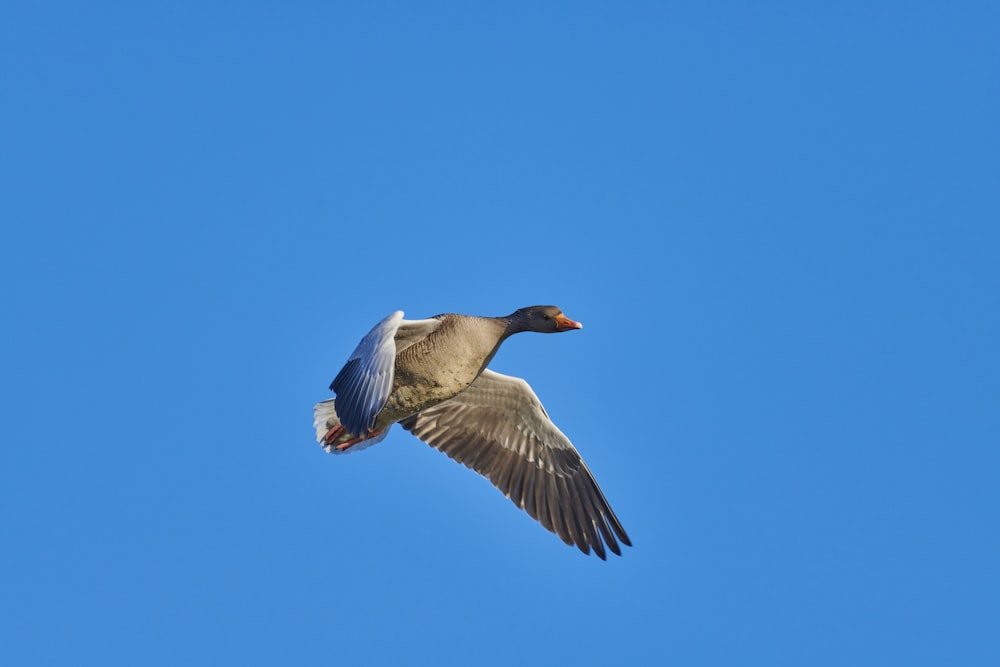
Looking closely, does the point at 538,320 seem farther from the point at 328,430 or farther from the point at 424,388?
the point at 328,430

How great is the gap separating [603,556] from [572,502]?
810mm

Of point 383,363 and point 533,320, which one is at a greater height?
point 533,320

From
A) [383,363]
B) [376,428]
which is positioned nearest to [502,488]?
[376,428]

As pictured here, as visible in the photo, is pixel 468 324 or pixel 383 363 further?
pixel 468 324

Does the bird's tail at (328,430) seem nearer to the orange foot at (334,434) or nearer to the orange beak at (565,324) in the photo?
the orange foot at (334,434)

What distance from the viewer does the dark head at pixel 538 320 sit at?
12.9 meters

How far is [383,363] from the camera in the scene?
36.3 ft

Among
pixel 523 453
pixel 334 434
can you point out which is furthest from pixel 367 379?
pixel 523 453

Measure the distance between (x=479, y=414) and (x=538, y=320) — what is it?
1.99 metres

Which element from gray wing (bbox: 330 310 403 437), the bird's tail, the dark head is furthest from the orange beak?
the bird's tail

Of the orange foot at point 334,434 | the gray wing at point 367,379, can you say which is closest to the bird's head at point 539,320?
the gray wing at point 367,379

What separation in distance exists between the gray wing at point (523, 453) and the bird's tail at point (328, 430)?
73 centimetres

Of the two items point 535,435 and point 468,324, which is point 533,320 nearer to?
point 468,324

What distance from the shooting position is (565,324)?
12930mm
